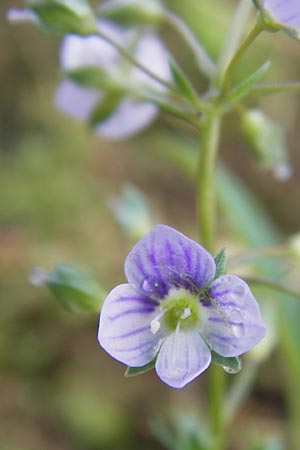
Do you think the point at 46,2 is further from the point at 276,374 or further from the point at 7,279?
the point at 276,374

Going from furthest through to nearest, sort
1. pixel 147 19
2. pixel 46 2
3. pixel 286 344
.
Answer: pixel 286 344
pixel 147 19
pixel 46 2

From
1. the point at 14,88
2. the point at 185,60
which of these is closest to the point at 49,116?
the point at 14,88

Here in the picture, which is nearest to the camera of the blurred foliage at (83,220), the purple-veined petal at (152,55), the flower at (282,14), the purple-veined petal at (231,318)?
the purple-veined petal at (231,318)

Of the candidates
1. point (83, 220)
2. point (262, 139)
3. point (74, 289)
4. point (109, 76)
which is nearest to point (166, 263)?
point (74, 289)

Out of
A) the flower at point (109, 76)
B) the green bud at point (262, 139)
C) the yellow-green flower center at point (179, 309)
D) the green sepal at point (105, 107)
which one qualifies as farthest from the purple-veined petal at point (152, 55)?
the yellow-green flower center at point (179, 309)

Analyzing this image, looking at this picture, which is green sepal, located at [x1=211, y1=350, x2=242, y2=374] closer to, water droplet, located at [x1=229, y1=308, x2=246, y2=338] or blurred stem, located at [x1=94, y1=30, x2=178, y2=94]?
water droplet, located at [x1=229, y1=308, x2=246, y2=338]

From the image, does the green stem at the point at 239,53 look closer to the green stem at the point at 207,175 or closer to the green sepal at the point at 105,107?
the green stem at the point at 207,175
